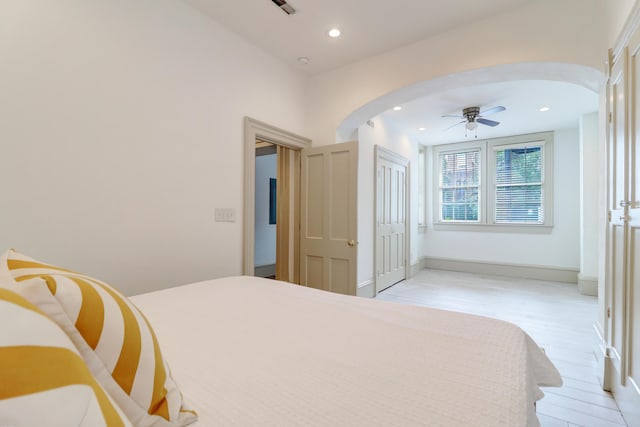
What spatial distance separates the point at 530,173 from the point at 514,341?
18.3 feet

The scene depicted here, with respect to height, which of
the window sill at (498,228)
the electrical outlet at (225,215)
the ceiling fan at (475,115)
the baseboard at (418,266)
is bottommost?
the baseboard at (418,266)

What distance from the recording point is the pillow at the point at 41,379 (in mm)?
→ 315

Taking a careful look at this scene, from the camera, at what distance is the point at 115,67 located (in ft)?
6.32

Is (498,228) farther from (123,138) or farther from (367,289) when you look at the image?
(123,138)

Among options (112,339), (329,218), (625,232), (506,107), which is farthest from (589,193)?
(112,339)

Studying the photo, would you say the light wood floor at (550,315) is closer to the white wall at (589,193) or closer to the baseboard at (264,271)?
the white wall at (589,193)

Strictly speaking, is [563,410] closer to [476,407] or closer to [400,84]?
[476,407]

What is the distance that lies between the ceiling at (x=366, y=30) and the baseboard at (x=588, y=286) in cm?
253

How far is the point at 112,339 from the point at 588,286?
19.1ft

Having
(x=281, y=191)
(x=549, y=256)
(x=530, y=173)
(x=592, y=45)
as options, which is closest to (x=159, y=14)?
(x=281, y=191)

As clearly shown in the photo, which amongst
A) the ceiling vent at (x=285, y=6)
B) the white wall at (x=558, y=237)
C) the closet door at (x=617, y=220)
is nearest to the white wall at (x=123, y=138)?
the ceiling vent at (x=285, y=6)

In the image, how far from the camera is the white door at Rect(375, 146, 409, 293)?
14.1ft

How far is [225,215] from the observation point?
2.62 metres

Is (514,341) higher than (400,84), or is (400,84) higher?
(400,84)
